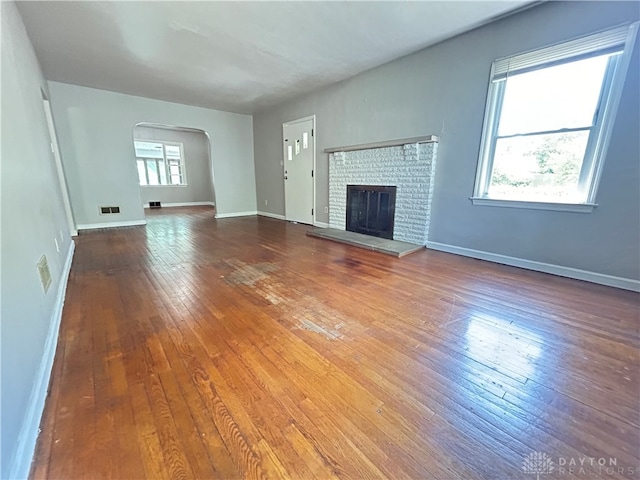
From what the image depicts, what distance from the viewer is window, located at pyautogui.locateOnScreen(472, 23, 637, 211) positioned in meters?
2.36

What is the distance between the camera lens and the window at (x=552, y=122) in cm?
236

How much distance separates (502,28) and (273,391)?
3905 mm

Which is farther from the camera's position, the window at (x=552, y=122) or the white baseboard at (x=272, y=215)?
the white baseboard at (x=272, y=215)

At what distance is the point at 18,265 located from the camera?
1278 millimetres

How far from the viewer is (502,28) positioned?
9.19 feet

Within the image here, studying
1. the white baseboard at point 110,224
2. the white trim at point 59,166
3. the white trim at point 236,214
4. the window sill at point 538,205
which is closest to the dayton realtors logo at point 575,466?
the window sill at point 538,205

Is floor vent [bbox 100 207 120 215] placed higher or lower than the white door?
lower

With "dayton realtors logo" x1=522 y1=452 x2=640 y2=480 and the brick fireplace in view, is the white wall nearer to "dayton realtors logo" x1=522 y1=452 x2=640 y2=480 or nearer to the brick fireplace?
the brick fireplace

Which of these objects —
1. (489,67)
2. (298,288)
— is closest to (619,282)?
(489,67)

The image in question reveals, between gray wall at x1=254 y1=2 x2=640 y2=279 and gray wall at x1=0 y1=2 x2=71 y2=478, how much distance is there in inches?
151

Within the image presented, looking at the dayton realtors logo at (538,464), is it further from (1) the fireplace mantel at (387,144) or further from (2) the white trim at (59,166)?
(2) the white trim at (59,166)

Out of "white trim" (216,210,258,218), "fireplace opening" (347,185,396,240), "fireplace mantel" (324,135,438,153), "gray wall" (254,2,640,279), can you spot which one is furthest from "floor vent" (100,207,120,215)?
"fireplace opening" (347,185,396,240)

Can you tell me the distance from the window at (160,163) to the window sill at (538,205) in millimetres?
9395

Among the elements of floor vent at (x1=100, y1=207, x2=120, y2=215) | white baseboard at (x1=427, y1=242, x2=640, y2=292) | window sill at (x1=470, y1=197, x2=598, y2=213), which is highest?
window sill at (x1=470, y1=197, x2=598, y2=213)
